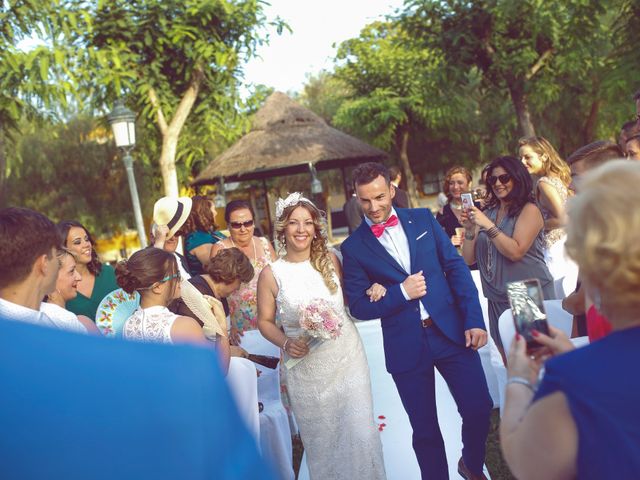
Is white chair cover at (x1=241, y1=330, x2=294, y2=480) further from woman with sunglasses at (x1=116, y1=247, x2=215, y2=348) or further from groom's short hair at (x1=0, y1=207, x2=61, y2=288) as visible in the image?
groom's short hair at (x1=0, y1=207, x2=61, y2=288)

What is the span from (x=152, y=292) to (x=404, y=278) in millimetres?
1628

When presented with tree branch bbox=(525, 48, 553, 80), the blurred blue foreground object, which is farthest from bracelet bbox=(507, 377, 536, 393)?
tree branch bbox=(525, 48, 553, 80)

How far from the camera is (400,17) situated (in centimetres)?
1852

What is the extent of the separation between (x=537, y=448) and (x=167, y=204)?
17.6 feet

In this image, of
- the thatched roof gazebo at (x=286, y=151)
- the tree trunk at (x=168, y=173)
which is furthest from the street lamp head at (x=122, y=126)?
the thatched roof gazebo at (x=286, y=151)

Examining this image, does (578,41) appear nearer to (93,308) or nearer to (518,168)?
(518,168)

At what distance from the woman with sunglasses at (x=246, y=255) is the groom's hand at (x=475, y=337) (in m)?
A: 2.03

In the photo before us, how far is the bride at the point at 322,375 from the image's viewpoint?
4.50 meters

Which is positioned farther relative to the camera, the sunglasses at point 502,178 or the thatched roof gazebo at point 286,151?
the thatched roof gazebo at point 286,151

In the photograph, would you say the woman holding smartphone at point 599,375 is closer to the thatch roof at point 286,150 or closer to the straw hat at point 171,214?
the straw hat at point 171,214

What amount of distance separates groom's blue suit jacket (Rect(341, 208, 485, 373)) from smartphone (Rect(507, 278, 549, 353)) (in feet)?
6.99

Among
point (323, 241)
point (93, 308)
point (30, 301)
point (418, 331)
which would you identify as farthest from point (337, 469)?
point (30, 301)

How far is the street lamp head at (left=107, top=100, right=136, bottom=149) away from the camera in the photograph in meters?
11.7

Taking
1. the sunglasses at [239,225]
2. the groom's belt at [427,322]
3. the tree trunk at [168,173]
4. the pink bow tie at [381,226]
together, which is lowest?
the groom's belt at [427,322]
